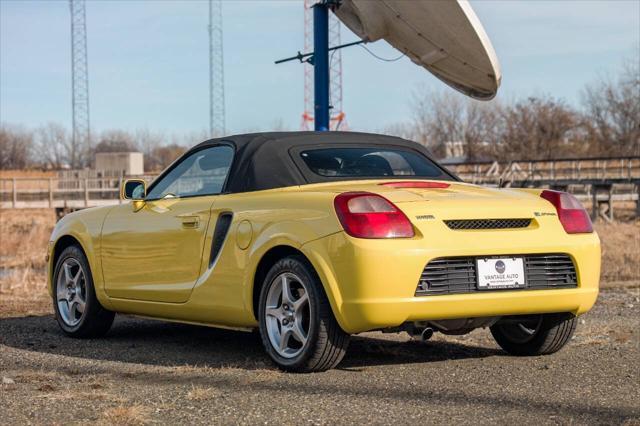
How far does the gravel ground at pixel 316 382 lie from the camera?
16.2ft

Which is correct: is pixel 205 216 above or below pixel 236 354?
above

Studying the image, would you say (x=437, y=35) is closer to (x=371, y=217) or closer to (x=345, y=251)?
(x=371, y=217)

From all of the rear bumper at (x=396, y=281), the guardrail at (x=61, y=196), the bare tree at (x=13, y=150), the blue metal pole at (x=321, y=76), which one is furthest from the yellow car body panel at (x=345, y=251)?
the bare tree at (x=13, y=150)

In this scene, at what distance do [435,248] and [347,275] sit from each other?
48 cm

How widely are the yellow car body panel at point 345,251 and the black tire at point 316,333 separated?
0.10 m

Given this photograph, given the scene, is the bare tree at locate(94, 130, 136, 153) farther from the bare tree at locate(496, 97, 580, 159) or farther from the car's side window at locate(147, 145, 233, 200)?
the car's side window at locate(147, 145, 233, 200)

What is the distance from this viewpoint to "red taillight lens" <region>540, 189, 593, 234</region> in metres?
6.36

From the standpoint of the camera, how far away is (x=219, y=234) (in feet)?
22.0

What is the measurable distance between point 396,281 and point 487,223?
0.69m

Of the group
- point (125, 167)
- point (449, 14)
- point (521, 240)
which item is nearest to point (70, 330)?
point (521, 240)

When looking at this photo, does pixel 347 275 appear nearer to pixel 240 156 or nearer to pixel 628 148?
pixel 240 156

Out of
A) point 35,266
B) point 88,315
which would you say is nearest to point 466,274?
point 88,315

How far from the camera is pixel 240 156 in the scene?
22.6 feet

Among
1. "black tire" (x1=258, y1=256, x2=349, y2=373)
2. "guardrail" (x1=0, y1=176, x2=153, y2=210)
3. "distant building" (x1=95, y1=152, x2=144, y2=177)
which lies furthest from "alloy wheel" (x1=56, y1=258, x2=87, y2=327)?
"distant building" (x1=95, y1=152, x2=144, y2=177)
